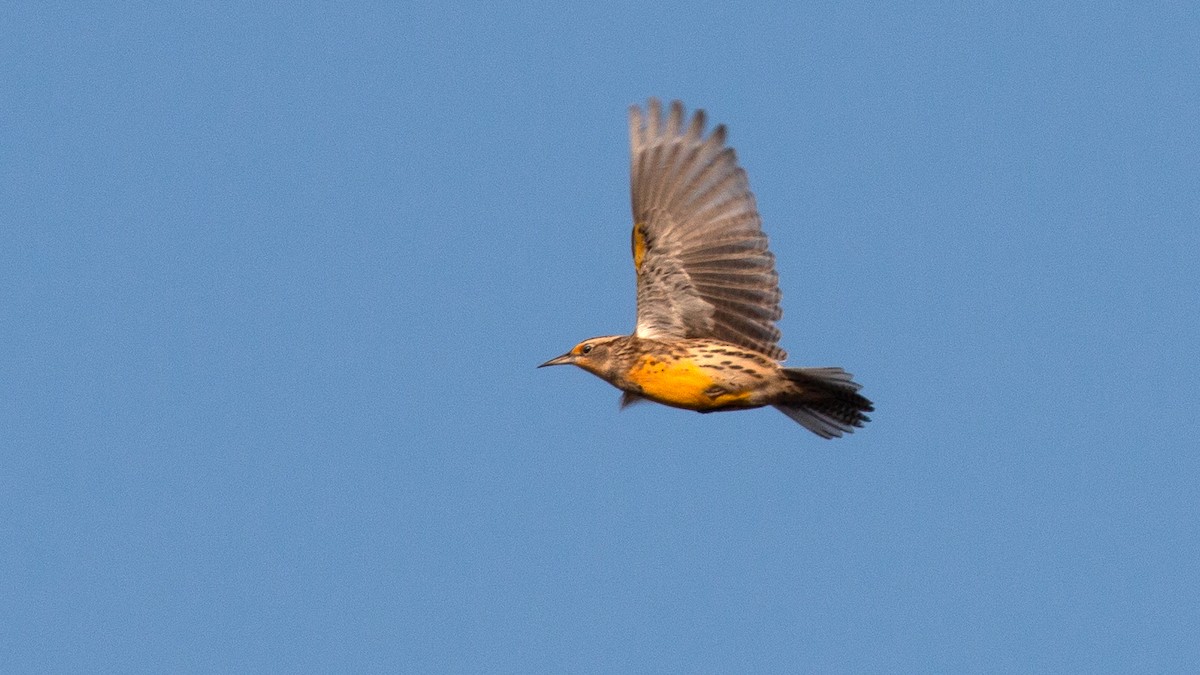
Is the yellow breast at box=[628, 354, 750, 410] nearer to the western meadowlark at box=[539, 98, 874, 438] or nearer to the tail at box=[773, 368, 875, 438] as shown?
the western meadowlark at box=[539, 98, 874, 438]

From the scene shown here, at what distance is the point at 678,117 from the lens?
42.9ft

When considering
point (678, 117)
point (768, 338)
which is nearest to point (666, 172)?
point (678, 117)

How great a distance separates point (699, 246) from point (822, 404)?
1541mm

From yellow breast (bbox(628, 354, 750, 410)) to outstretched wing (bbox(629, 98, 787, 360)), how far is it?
1.60 ft

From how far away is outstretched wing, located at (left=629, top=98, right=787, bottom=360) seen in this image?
1271 cm

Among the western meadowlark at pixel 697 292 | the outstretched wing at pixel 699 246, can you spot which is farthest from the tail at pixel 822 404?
the outstretched wing at pixel 699 246

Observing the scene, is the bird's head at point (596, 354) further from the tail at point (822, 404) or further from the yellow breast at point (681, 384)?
the tail at point (822, 404)

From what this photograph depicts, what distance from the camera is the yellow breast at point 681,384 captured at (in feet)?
39.6

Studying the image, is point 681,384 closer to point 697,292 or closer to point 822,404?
point 697,292

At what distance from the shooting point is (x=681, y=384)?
477 inches

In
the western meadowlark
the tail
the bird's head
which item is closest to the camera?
the tail

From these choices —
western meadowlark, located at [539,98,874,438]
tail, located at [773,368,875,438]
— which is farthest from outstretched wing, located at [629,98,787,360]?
tail, located at [773,368,875,438]

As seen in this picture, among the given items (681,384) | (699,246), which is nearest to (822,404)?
(681,384)

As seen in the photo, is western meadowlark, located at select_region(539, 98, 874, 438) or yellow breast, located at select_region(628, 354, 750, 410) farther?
western meadowlark, located at select_region(539, 98, 874, 438)
